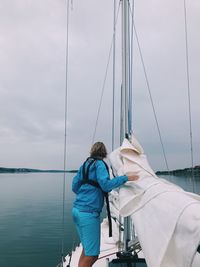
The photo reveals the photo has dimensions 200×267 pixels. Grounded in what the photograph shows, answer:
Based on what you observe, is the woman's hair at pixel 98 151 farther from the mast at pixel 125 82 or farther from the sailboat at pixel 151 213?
the mast at pixel 125 82

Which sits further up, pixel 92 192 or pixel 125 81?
pixel 125 81

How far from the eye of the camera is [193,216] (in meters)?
1.98

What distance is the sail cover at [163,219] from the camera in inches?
76.9

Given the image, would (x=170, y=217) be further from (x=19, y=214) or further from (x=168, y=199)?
(x=19, y=214)

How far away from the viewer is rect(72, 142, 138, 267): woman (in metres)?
3.88

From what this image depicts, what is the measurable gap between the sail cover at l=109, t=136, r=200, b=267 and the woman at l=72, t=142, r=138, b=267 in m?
0.55

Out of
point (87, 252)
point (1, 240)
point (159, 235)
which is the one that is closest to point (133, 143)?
point (87, 252)

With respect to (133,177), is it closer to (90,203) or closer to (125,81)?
(90,203)

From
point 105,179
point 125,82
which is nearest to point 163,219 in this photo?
point 105,179

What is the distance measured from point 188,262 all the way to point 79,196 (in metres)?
2.30

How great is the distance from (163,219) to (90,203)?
5.89 ft

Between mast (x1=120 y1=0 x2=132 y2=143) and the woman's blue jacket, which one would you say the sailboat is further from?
the woman's blue jacket

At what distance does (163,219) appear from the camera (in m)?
2.31

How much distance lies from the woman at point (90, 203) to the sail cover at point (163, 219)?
0.55 meters
